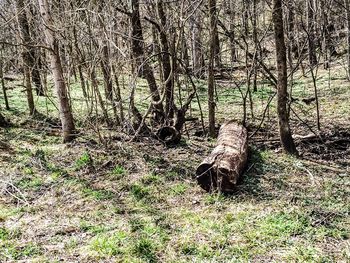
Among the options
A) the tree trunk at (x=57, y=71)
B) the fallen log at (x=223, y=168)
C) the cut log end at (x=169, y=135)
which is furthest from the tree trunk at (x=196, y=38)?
the tree trunk at (x=57, y=71)

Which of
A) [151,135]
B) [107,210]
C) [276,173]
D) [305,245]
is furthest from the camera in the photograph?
[151,135]

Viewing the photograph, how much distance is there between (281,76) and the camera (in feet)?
27.0

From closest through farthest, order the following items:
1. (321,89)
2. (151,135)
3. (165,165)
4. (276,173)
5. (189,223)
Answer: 1. (189,223)
2. (276,173)
3. (165,165)
4. (151,135)
5. (321,89)

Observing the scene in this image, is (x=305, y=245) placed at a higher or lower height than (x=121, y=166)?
lower

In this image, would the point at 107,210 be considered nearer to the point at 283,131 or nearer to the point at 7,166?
the point at 7,166

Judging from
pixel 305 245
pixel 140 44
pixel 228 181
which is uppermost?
pixel 140 44

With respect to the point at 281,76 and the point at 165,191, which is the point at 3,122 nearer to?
the point at 165,191

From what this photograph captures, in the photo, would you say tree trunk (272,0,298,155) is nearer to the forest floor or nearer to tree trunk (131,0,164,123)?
the forest floor

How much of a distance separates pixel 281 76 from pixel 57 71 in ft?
18.2

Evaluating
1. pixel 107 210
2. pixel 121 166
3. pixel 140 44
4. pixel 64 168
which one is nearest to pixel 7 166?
pixel 64 168

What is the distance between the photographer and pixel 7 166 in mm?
8633

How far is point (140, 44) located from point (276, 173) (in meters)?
5.34

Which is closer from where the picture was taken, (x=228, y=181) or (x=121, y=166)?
(x=228, y=181)

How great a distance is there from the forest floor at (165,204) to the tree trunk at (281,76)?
0.39m
